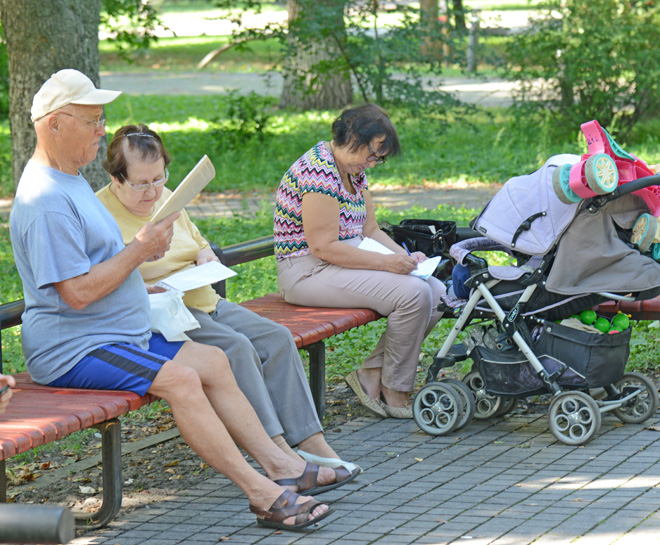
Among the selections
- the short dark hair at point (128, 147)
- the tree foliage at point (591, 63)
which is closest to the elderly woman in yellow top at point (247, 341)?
the short dark hair at point (128, 147)

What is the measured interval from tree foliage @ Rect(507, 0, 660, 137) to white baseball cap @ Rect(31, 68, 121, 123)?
10.8 metres

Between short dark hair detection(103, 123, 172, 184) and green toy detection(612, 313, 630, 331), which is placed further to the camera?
green toy detection(612, 313, 630, 331)

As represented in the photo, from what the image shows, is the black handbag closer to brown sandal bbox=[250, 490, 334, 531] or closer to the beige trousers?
the beige trousers

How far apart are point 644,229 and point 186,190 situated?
221 centimetres

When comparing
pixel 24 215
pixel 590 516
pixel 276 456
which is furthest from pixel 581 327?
pixel 24 215

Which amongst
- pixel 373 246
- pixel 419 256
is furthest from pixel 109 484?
pixel 419 256

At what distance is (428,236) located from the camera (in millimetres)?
5539

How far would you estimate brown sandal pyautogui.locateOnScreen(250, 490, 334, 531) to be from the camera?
12.0 ft

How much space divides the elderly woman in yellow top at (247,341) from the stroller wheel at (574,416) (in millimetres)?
1025

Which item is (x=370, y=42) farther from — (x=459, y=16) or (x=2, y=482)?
(x=2, y=482)

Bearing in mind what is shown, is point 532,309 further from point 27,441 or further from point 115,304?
point 27,441

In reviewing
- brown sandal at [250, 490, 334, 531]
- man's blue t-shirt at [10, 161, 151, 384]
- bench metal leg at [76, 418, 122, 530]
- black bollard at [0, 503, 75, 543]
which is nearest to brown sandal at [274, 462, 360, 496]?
brown sandal at [250, 490, 334, 531]

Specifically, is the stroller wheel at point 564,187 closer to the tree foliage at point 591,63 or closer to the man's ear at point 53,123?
the man's ear at point 53,123

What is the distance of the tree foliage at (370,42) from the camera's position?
13.2 metres
